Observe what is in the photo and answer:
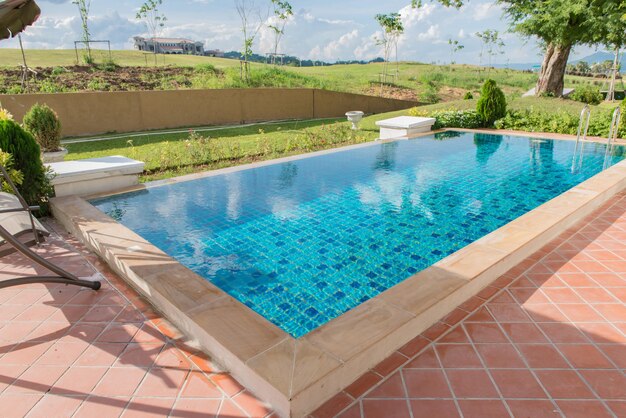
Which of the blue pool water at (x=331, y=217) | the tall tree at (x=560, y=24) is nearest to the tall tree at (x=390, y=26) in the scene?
the tall tree at (x=560, y=24)

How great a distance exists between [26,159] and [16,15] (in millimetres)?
2068

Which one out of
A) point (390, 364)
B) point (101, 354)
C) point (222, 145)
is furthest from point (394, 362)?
point (222, 145)

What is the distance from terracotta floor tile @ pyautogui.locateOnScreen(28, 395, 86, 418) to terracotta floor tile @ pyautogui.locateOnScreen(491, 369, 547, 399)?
2.08 meters

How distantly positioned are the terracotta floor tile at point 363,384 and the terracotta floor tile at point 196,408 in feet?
2.13

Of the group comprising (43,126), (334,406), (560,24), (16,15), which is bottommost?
(334,406)

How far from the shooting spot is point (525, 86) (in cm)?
2950

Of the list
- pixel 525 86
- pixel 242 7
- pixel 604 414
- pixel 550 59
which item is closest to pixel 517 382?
pixel 604 414

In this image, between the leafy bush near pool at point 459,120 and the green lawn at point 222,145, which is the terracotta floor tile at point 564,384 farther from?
the leafy bush near pool at point 459,120

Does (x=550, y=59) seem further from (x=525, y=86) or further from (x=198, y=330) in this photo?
(x=198, y=330)

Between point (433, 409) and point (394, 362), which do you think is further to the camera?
point (394, 362)

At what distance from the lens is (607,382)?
2039 mm

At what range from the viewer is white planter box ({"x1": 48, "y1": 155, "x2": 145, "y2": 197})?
5.04 meters

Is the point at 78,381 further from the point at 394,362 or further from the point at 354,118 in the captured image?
the point at 354,118

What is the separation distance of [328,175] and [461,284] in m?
4.19
